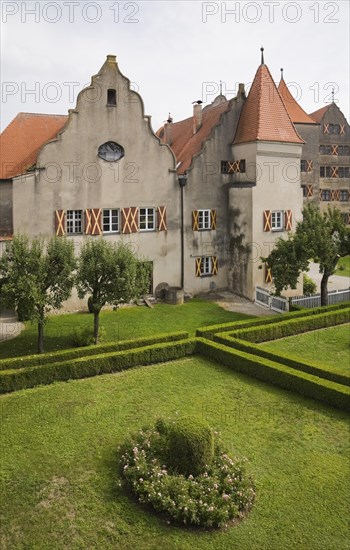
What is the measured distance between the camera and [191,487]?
42.2 ft

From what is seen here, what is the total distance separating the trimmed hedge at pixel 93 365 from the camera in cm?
1986

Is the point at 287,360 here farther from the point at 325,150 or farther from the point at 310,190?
the point at 325,150

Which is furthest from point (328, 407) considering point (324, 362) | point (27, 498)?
point (27, 498)

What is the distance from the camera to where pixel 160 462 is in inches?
548

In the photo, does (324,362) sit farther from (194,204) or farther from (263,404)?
(194,204)

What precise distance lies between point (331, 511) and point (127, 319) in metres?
18.6

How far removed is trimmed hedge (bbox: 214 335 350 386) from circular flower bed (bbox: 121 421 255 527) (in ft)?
23.2

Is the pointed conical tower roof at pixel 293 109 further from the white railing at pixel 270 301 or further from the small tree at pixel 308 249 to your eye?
the white railing at pixel 270 301

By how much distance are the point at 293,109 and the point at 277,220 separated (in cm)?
2515

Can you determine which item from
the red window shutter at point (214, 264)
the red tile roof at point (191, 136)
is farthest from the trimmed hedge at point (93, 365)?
the red tile roof at point (191, 136)

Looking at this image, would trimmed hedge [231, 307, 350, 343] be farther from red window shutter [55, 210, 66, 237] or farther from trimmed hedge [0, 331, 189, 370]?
red window shutter [55, 210, 66, 237]

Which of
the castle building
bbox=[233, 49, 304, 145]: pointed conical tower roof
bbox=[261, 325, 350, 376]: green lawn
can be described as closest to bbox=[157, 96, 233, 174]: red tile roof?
the castle building

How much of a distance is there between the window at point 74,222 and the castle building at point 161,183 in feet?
0.28

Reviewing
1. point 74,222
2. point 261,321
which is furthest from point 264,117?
point 261,321
